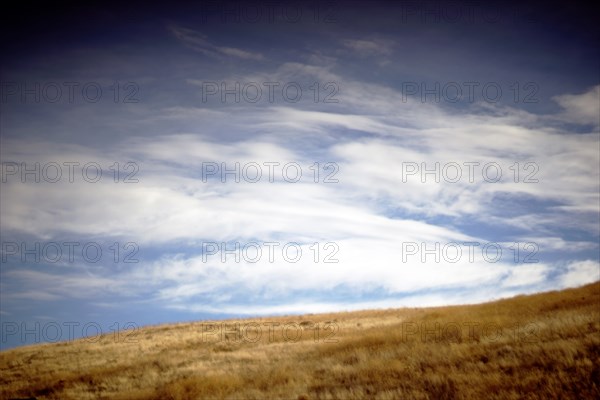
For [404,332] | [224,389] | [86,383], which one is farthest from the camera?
[404,332]

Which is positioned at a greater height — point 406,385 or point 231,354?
point 406,385

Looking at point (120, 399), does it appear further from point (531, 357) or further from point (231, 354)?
point (531, 357)

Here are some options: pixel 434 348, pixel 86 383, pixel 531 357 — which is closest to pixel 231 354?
pixel 86 383

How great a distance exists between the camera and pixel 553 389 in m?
7.12

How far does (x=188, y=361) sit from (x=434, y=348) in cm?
1070

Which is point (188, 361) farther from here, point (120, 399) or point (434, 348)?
point (434, 348)

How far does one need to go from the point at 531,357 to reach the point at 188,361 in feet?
44.1

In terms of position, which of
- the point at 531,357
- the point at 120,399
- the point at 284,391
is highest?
the point at 531,357

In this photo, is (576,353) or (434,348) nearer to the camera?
(576,353)

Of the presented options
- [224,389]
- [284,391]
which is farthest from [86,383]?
[284,391]

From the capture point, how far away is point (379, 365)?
36.0ft

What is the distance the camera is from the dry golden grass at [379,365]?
26.6ft

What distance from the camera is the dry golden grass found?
810 centimetres

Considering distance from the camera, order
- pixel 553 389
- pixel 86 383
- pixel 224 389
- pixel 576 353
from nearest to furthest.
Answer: pixel 553 389
pixel 576 353
pixel 224 389
pixel 86 383
